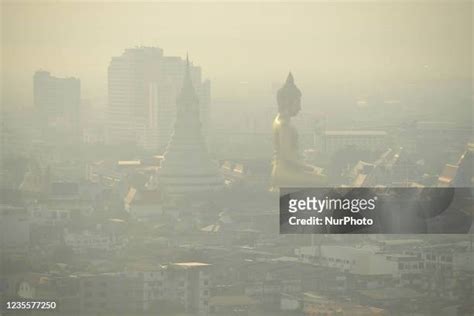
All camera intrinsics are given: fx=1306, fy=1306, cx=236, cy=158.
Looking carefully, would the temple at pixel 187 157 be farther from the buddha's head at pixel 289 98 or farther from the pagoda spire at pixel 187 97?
the buddha's head at pixel 289 98

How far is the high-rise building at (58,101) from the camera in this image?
6715mm

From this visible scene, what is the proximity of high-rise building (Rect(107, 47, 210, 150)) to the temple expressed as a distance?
1.7 inches

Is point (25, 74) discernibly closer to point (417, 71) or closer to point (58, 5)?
point (58, 5)

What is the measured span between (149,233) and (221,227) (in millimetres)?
378

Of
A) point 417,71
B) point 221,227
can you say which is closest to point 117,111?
point 221,227

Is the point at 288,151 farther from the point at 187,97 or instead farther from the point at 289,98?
the point at 187,97

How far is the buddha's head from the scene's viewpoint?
6.79 meters

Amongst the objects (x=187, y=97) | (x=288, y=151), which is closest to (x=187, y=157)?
(x=187, y=97)

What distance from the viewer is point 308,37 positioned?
270 inches

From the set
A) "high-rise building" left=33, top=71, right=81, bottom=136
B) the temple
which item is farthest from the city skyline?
the temple

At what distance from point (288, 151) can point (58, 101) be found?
123 cm

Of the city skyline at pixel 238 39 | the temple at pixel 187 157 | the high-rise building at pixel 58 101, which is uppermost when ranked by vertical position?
the city skyline at pixel 238 39

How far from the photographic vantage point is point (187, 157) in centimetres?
688

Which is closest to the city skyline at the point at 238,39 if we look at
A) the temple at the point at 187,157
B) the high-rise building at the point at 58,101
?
the high-rise building at the point at 58,101
